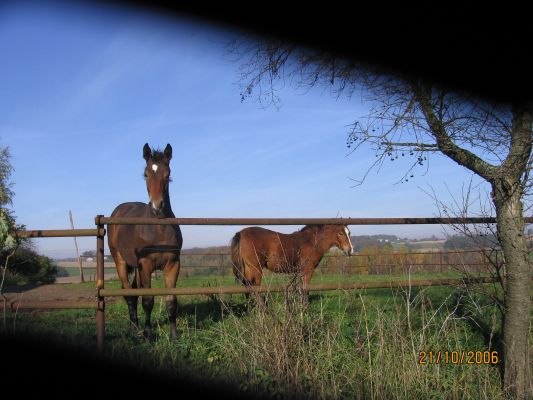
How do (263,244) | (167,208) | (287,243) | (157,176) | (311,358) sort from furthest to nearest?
(287,243)
(263,244)
(167,208)
(157,176)
(311,358)

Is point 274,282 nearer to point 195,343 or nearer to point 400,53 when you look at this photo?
point 195,343

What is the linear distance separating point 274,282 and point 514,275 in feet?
7.32

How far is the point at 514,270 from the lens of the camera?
4.32m

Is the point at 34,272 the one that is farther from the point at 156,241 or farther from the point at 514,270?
the point at 514,270

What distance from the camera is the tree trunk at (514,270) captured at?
4.26 metres

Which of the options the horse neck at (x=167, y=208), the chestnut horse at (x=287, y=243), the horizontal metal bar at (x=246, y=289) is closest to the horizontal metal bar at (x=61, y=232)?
the horizontal metal bar at (x=246, y=289)

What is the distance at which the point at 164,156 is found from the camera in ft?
22.2

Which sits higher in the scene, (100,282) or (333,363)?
(100,282)

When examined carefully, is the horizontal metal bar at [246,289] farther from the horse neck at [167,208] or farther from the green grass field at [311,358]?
the horse neck at [167,208]

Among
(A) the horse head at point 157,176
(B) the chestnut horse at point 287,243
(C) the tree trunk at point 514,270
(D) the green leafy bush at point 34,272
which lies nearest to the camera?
(C) the tree trunk at point 514,270

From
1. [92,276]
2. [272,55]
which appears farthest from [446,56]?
[92,276]

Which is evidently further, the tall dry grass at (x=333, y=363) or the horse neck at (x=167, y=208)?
the horse neck at (x=167, y=208)

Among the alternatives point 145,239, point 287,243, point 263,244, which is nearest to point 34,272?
point 263,244

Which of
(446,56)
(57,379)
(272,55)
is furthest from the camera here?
(272,55)
